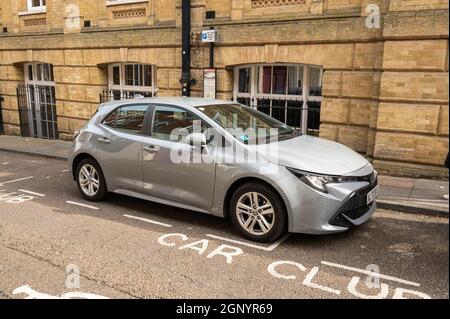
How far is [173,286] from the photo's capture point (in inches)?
148

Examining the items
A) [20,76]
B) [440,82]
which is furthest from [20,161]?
[440,82]

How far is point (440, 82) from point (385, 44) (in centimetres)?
114

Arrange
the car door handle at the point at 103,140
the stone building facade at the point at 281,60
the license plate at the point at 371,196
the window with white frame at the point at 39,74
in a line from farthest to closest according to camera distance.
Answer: the window with white frame at the point at 39,74 → the stone building facade at the point at 281,60 → the car door handle at the point at 103,140 → the license plate at the point at 371,196

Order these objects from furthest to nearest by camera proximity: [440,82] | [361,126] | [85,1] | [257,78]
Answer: [85,1] → [257,78] → [361,126] → [440,82]

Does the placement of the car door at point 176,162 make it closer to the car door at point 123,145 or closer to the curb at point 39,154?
the car door at point 123,145

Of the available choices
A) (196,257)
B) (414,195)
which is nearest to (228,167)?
(196,257)

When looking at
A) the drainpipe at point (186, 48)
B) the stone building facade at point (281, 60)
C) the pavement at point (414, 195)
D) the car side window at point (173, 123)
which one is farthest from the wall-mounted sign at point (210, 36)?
the pavement at point (414, 195)

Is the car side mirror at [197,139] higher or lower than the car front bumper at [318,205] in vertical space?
higher

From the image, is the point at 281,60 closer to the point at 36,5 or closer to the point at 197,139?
the point at 197,139

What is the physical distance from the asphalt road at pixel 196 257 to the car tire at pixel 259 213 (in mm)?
137

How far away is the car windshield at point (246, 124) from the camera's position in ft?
16.8

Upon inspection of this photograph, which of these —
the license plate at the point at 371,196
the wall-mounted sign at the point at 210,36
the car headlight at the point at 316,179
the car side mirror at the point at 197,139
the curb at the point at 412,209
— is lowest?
the curb at the point at 412,209

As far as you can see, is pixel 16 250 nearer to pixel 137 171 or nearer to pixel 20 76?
pixel 137 171
